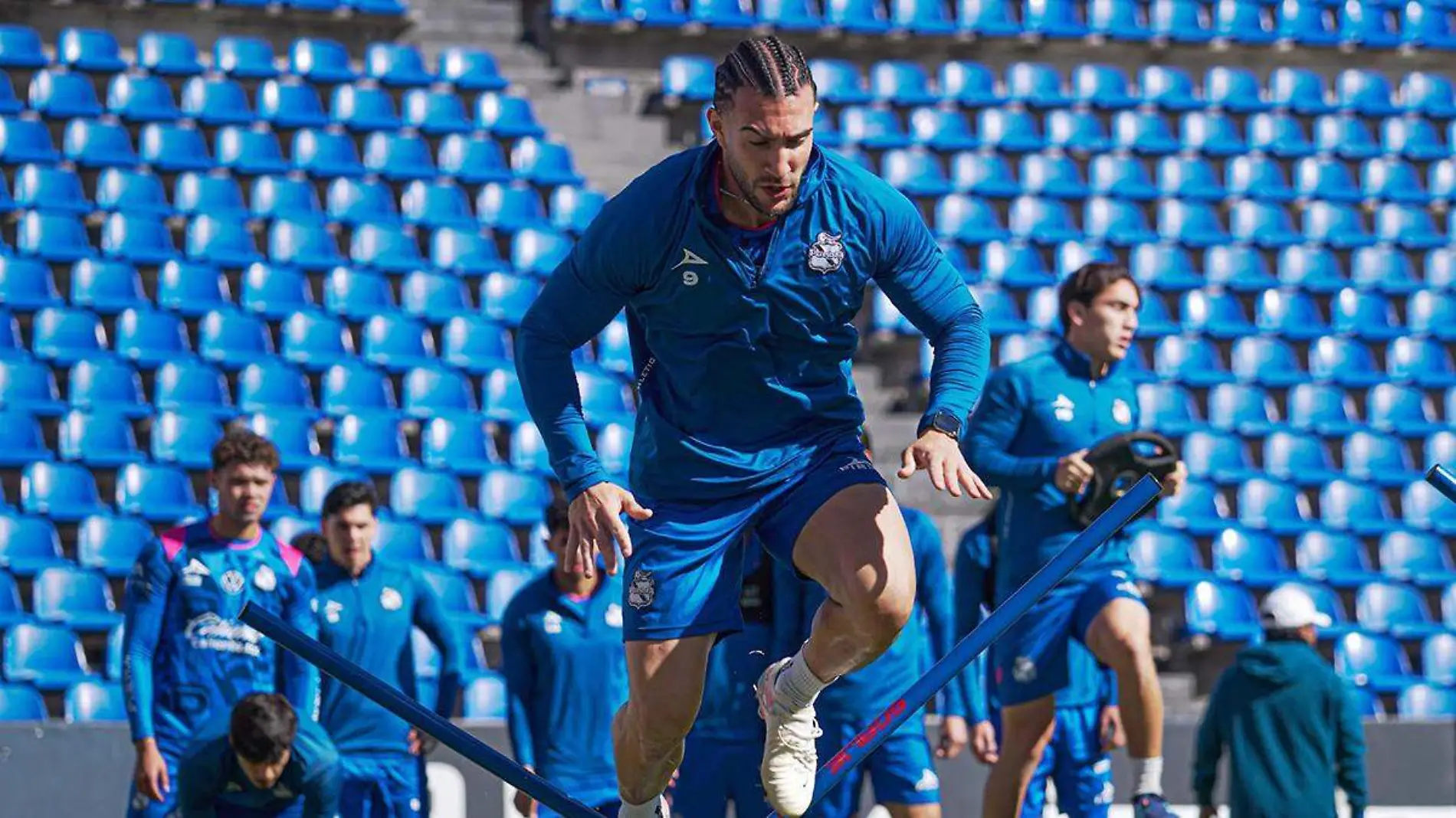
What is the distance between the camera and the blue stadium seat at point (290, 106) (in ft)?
46.8

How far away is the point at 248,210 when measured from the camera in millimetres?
13836

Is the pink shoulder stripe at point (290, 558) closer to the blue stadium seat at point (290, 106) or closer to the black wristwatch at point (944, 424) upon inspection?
the black wristwatch at point (944, 424)

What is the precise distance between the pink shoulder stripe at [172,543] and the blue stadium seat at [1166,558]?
Answer: 255 inches

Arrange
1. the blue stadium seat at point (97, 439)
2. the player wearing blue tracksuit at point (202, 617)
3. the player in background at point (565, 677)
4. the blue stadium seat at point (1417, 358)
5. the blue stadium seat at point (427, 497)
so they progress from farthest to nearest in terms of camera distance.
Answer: the blue stadium seat at point (1417, 358)
the blue stadium seat at point (427, 497)
the blue stadium seat at point (97, 439)
the player in background at point (565, 677)
the player wearing blue tracksuit at point (202, 617)

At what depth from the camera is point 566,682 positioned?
8.33m

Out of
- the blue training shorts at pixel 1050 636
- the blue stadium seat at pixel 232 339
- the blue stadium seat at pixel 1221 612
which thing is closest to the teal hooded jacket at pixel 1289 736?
the blue training shorts at pixel 1050 636

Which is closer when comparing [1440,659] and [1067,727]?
[1067,727]

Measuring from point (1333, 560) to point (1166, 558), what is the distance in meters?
1.29

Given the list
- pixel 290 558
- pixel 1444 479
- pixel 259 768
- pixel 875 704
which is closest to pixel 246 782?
pixel 259 768

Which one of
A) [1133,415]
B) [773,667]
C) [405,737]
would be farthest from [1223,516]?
[773,667]

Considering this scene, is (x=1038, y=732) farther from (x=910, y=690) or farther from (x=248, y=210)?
(x=248, y=210)

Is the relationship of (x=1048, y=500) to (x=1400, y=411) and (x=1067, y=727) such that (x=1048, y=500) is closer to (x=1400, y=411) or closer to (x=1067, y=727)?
(x=1067, y=727)

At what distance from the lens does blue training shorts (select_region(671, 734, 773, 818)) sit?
7477 mm

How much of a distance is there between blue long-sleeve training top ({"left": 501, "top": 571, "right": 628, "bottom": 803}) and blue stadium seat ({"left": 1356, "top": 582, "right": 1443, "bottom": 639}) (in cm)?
630
